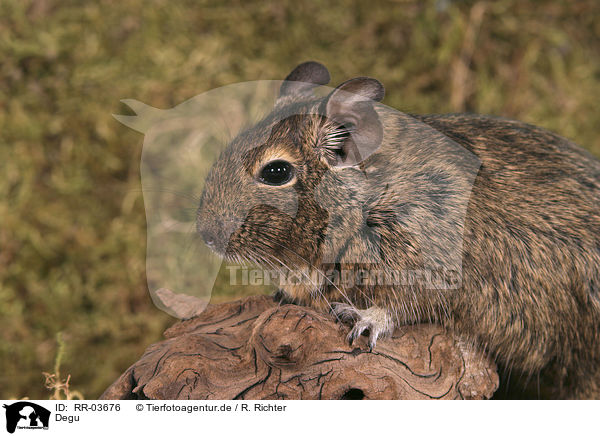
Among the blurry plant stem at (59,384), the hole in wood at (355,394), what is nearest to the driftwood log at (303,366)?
the hole in wood at (355,394)

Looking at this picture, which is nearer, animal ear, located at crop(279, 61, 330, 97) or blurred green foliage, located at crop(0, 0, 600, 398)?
animal ear, located at crop(279, 61, 330, 97)

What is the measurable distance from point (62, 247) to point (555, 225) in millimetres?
2830

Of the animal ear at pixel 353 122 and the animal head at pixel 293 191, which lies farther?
the animal head at pixel 293 191

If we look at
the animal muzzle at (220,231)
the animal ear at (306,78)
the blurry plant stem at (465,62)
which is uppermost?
the blurry plant stem at (465,62)

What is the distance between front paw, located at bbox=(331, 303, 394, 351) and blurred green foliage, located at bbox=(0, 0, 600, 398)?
1.79 meters

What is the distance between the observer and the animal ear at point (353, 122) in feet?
6.22

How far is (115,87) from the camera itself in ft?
11.4

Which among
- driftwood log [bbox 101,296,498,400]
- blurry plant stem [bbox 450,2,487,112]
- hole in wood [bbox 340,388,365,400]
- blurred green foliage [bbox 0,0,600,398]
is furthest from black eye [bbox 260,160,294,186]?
blurry plant stem [bbox 450,2,487,112]

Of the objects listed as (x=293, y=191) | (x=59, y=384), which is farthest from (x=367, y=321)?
(x=59, y=384)
